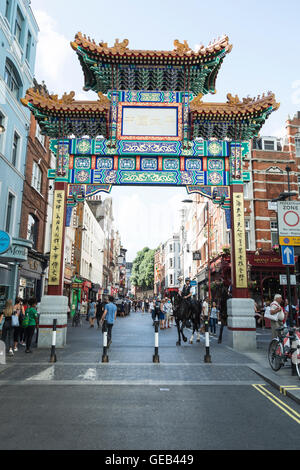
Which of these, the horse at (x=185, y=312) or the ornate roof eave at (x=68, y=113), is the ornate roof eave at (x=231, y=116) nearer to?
the ornate roof eave at (x=68, y=113)

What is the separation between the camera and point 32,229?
2236 cm

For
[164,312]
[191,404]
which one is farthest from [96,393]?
[164,312]

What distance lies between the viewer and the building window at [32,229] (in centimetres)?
2169

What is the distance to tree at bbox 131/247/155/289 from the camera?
320 feet

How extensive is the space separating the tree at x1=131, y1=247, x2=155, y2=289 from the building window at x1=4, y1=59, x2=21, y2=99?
8037cm

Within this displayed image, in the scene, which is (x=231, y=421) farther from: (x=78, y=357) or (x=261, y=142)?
(x=261, y=142)

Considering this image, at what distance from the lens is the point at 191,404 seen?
5949 millimetres

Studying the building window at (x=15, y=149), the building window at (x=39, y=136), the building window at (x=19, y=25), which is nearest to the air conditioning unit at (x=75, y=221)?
the building window at (x=39, y=136)

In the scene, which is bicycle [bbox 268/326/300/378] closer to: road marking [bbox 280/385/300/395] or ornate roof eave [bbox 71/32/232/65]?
road marking [bbox 280/385/300/395]

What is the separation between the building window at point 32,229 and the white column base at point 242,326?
13746mm

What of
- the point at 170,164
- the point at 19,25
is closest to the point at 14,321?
the point at 170,164

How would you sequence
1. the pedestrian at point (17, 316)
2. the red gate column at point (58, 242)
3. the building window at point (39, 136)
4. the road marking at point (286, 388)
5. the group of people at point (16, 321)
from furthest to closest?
the building window at point (39, 136) → the red gate column at point (58, 242) → the pedestrian at point (17, 316) → the group of people at point (16, 321) → the road marking at point (286, 388)

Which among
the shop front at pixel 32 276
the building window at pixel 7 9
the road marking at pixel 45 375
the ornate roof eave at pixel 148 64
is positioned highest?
the building window at pixel 7 9
